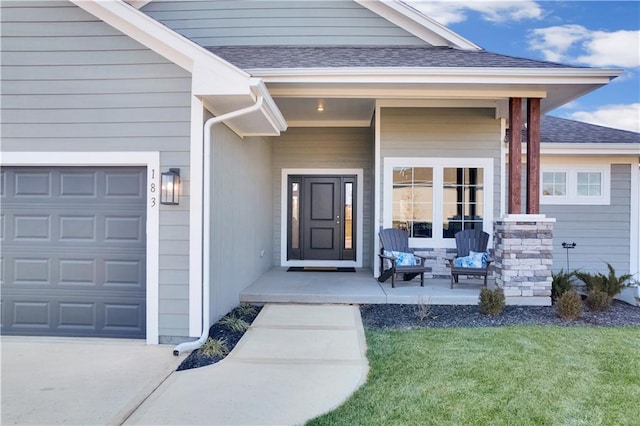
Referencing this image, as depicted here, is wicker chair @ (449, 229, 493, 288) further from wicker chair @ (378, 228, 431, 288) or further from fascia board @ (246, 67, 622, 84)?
fascia board @ (246, 67, 622, 84)

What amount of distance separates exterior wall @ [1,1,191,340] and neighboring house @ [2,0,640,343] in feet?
0.05

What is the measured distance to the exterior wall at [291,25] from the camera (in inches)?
280

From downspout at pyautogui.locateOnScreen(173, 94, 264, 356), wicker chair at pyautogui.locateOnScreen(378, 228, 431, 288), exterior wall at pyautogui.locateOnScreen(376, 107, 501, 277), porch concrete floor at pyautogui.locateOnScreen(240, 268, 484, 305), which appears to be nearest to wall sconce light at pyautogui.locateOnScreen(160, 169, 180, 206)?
downspout at pyautogui.locateOnScreen(173, 94, 264, 356)

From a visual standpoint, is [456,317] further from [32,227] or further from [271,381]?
[32,227]

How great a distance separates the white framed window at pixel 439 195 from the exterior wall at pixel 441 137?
4.2 inches

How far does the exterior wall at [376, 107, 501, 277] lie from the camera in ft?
22.4

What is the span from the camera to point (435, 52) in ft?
21.0

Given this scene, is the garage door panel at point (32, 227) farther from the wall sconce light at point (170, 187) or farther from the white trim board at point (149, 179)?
the wall sconce light at point (170, 187)

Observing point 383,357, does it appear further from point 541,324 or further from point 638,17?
point 638,17

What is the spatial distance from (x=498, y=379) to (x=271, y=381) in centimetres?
181

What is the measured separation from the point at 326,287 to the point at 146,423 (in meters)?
3.62

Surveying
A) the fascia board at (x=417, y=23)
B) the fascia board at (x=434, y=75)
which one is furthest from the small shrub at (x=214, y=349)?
the fascia board at (x=417, y=23)

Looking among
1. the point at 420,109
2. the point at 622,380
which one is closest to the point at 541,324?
the point at 622,380

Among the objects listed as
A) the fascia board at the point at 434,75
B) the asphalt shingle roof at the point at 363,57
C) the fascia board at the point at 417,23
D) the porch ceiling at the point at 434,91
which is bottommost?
the porch ceiling at the point at 434,91
